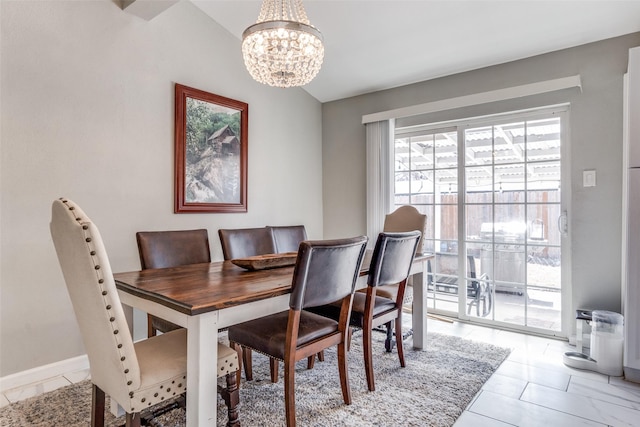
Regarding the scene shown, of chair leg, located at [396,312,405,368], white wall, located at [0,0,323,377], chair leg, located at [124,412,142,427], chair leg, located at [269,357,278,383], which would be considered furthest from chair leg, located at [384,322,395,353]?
chair leg, located at [124,412,142,427]

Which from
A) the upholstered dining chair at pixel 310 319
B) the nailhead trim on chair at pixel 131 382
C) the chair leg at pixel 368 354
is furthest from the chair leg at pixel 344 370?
the nailhead trim on chair at pixel 131 382

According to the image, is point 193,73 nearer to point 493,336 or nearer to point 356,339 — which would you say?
point 356,339

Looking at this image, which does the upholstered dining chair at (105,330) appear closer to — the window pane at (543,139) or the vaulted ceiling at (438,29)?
the vaulted ceiling at (438,29)

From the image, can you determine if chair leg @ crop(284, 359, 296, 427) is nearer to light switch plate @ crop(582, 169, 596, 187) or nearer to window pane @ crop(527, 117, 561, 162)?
light switch plate @ crop(582, 169, 596, 187)

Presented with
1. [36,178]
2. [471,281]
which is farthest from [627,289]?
[36,178]

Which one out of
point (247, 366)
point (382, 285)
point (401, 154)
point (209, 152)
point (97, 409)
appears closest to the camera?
point (97, 409)

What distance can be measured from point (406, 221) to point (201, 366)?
219 cm

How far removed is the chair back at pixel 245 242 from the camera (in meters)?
2.56

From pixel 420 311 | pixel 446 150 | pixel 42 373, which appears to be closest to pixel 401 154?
pixel 446 150

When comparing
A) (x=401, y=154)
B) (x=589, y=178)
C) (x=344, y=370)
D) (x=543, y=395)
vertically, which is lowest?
(x=543, y=395)

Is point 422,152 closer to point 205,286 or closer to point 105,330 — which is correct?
point 205,286

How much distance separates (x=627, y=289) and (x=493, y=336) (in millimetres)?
1134

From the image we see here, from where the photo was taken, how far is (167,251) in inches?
90.8

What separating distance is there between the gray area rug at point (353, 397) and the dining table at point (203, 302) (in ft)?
1.89
